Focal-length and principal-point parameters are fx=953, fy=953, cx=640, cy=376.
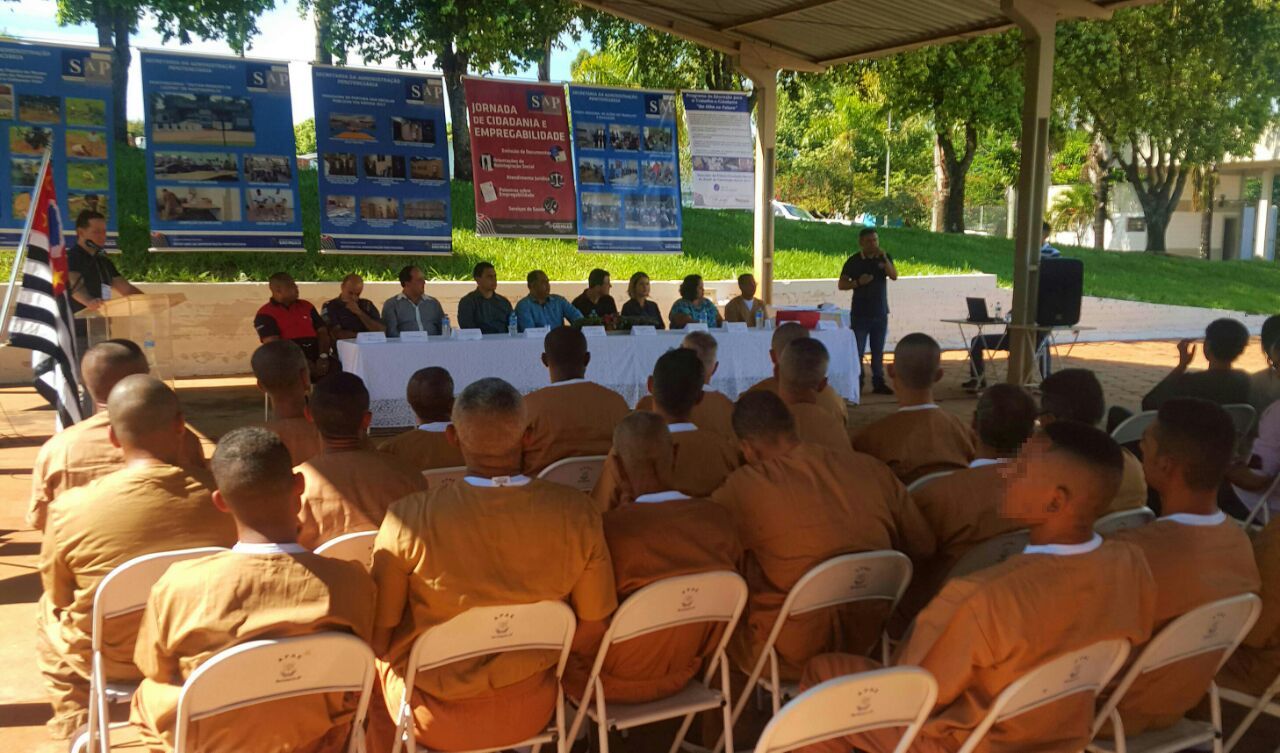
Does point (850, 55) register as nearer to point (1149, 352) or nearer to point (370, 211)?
point (370, 211)

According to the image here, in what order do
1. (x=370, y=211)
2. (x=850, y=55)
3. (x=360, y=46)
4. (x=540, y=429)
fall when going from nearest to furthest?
(x=540, y=429) < (x=370, y=211) < (x=850, y=55) < (x=360, y=46)

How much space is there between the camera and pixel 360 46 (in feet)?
53.1

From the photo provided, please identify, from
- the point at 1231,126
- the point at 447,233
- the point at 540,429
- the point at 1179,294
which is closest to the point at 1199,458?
the point at 540,429

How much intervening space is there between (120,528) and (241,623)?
2.52 feet

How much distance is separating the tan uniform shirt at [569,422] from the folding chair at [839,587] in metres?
1.68

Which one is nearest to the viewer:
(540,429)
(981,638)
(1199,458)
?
(981,638)

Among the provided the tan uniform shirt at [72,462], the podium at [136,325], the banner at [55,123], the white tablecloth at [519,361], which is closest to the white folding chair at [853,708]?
the tan uniform shirt at [72,462]

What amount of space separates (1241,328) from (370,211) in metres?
7.10

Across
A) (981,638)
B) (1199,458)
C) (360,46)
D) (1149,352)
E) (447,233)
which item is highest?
(360,46)

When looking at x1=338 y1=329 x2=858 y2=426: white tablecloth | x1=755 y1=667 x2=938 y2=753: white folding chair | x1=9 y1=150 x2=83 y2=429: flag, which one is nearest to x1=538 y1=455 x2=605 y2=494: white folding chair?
x1=755 y1=667 x2=938 y2=753: white folding chair

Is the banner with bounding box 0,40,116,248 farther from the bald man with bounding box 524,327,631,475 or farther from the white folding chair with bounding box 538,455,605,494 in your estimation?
the white folding chair with bounding box 538,455,605,494

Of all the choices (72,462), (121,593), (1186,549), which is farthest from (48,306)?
(1186,549)

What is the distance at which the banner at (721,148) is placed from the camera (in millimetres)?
9781

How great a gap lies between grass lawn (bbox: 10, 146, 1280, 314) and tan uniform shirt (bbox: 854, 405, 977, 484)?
32.2ft
